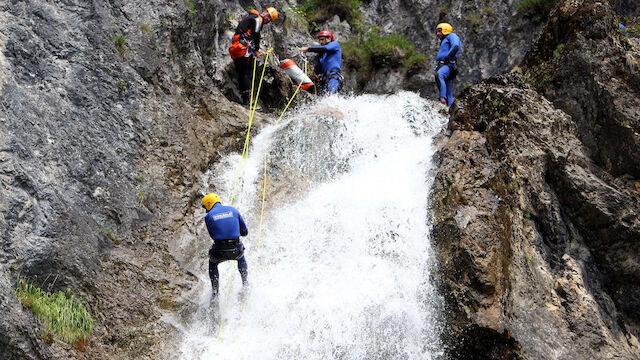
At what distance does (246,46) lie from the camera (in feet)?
40.7

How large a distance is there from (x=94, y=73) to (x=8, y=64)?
61.8 inches

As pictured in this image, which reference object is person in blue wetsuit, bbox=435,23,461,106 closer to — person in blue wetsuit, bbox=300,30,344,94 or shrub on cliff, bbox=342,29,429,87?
person in blue wetsuit, bbox=300,30,344,94

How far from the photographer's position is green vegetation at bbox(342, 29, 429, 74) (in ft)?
55.8

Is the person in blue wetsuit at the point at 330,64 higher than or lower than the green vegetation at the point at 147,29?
lower

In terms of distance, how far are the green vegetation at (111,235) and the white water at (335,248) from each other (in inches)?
57.5

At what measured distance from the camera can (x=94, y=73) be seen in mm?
9281

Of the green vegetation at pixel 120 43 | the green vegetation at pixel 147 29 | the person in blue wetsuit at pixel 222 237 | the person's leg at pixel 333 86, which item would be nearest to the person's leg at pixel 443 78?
the person's leg at pixel 333 86

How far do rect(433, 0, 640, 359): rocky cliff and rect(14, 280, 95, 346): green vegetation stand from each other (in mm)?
4968

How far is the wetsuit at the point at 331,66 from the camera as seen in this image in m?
13.8

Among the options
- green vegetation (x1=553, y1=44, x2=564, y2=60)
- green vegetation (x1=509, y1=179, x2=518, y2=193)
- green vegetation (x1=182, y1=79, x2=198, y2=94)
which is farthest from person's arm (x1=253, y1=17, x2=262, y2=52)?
green vegetation (x1=509, y1=179, x2=518, y2=193)

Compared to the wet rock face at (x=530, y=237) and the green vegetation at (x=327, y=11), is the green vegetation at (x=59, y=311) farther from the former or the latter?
the green vegetation at (x=327, y=11)

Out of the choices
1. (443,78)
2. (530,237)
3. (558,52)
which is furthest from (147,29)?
(530,237)

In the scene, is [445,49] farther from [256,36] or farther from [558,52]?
[256,36]

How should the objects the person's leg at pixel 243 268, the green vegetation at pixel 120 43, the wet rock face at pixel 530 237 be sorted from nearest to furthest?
1. the wet rock face at pixel 530 237
2. the person's leg at pixel 243 268
3. the green vegetation at pixel 120 43
